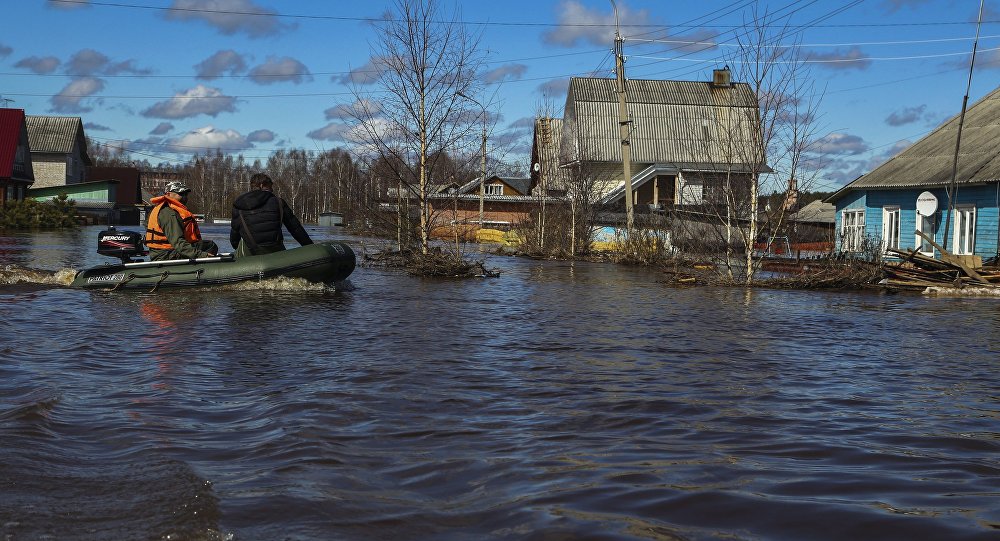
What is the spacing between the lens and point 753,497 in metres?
4.70

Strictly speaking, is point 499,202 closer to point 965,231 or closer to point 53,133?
point 53,133

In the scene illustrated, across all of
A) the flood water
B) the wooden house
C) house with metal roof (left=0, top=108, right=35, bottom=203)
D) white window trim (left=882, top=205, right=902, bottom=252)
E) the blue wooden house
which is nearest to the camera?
the flood water

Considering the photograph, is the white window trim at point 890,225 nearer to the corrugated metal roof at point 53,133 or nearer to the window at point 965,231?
the window at point 965,231

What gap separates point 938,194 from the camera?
2620 cm

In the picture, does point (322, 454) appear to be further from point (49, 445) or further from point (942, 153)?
point (942, 153)

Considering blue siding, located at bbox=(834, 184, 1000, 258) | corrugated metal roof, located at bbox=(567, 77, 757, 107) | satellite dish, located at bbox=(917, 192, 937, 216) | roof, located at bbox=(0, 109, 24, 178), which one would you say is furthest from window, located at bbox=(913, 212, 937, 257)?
roof, located at bbox=(0, 109, 24, 178)

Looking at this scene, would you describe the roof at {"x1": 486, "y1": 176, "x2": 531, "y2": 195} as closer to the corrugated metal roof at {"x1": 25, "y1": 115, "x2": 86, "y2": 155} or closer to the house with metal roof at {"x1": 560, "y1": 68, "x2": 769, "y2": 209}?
the house with metal roof at {"x1": 560, "y1": 68, "x2": 769, "y2": 209}

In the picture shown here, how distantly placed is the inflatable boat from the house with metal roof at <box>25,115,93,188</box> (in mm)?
57729

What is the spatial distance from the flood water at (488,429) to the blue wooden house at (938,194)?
1285 cm

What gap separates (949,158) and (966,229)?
2.22m

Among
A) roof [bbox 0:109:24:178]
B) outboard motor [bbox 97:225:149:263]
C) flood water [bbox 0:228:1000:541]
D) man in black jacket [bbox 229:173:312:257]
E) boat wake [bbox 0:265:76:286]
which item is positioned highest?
roof [bbox 0:109:24:178]

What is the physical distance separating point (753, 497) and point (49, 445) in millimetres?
3931

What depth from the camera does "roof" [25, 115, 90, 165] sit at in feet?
222

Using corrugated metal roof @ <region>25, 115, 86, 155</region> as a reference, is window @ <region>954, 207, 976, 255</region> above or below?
below
